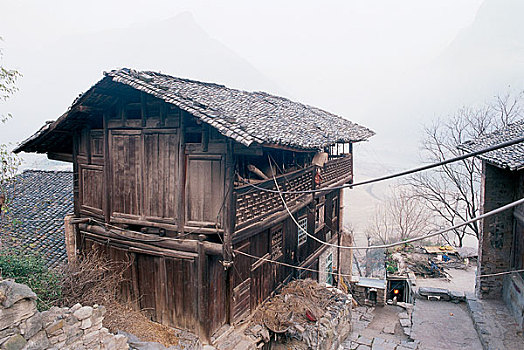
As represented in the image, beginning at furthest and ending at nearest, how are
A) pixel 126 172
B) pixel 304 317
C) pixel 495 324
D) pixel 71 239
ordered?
pixel 495 324 → pixel 71 239 → pixel 304 317 → pixel 126 172

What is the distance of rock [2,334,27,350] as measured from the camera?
391 cm

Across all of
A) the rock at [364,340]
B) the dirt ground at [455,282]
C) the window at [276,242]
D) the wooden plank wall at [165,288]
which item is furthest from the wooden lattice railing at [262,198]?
the dirt ground at [455,282]

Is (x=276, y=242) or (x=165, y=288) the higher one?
(x=276, y=242)

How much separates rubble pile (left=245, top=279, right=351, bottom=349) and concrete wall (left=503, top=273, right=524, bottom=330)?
490 centimetres

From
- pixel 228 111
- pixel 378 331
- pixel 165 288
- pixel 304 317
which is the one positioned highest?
pixel 228 111

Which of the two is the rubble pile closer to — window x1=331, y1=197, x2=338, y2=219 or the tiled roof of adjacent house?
the tiled roof of adjacent house

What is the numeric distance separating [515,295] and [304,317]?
270 inches

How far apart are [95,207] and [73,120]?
2370 mm

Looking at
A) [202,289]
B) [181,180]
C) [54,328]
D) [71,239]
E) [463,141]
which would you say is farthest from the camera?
[463,141]

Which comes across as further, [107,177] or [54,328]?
[107,177]

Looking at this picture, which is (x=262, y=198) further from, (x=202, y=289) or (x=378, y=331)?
(x=378, y=331)

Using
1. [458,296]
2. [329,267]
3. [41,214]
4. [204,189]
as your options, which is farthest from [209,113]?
[458,296]

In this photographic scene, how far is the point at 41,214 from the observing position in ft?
43.7

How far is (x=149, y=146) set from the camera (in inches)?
305
